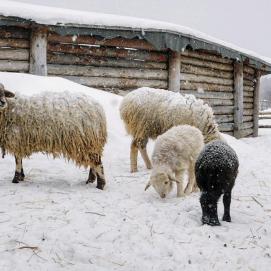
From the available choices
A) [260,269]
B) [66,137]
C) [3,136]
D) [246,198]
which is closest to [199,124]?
[246,198]

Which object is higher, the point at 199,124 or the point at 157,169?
the point at 199,124

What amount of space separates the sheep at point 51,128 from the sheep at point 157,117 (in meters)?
1.49

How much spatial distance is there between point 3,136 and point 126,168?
2.29 meters

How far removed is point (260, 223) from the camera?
3971 mm

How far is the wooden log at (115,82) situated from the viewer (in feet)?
31.0

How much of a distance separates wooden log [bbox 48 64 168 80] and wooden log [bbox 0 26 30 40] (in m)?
0.85

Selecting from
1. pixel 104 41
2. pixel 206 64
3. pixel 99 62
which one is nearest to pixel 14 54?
pixel 99 62

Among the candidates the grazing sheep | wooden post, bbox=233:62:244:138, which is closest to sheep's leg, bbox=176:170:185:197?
the grazing sheep

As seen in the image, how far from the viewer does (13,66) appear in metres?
8.45

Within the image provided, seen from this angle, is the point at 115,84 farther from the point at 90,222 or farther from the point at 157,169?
the point at 90,222

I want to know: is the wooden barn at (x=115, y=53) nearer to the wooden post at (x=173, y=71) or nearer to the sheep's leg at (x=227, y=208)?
the wooden post at (x=173, y=71)

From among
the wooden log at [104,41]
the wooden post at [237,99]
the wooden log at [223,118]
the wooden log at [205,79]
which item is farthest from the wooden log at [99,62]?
the wooden post at [237,99]

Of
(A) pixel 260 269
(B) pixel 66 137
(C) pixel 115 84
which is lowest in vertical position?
(A) pixel 260 269

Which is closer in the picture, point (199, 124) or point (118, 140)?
point (199, 124)
